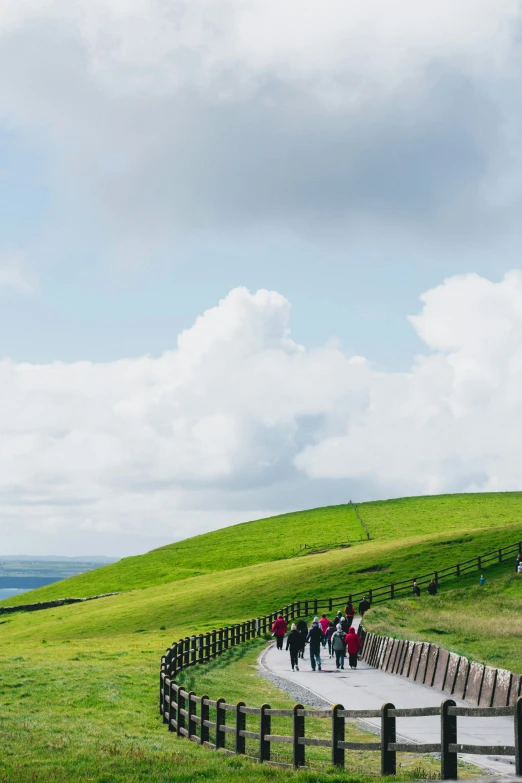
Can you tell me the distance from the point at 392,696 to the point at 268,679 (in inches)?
243

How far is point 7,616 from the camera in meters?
81.4

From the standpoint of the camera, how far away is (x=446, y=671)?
2638 cm

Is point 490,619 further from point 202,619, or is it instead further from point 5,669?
point 5,669

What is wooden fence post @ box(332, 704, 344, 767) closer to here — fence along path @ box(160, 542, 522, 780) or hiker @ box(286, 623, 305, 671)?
fence along path @ box(160, 542, 522, 780)

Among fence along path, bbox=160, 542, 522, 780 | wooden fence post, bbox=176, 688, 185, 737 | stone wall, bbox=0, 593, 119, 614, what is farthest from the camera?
stone wall, bbox=0, 593, 119, 614

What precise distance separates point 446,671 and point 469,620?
21266 mm

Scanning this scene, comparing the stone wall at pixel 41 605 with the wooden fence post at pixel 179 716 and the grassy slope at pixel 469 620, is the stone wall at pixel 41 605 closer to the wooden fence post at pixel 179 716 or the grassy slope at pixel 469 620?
the grassy slope at pixel 469 620

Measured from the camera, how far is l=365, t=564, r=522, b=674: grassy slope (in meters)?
35.6

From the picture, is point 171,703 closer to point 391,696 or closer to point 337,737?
Result: point 337,737

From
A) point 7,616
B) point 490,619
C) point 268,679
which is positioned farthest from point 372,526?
point 268,679

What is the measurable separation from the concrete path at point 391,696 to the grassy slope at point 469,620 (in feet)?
13.8

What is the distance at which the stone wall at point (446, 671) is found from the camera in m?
21.6

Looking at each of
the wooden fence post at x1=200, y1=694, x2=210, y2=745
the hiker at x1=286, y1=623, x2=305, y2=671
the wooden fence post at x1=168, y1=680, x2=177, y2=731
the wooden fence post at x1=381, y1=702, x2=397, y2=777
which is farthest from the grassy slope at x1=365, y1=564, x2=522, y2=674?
the wooden fence post at x1=381, y1=702, x2=397, y2=777

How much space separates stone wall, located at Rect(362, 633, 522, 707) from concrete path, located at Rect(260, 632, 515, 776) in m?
0.35
